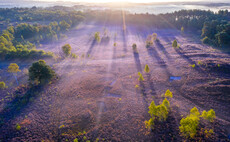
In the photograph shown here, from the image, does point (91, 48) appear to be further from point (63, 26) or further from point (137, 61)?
point (63, 26)

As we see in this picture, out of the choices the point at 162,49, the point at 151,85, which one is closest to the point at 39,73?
the point at 151,85

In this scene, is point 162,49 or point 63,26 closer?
point 162,49

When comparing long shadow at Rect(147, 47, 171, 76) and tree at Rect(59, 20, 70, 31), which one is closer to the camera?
long shadow at Rect(147, 47, 171, 76)

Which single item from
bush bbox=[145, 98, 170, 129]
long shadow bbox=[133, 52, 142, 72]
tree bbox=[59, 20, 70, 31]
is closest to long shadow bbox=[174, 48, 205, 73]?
A: long shadow bbox=[133, 52, 142, 72]

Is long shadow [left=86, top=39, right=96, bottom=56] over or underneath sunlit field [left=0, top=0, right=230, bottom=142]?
over

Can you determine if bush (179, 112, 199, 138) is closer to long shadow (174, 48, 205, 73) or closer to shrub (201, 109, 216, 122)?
shrub (201, 109, 216, 122)
